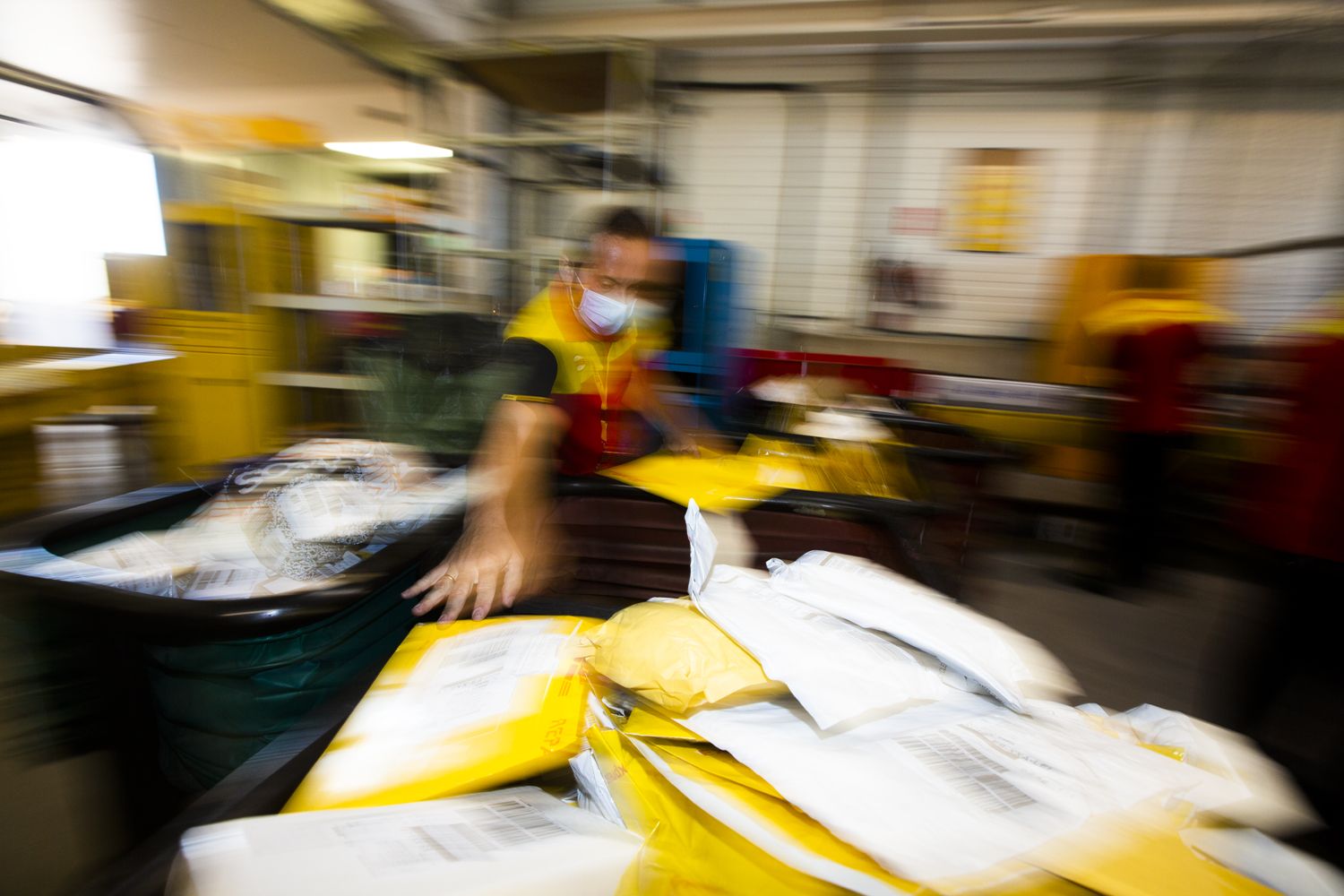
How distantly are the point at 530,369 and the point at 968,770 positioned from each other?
1188 mm

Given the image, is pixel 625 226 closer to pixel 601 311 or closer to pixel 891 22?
pixel 601 311

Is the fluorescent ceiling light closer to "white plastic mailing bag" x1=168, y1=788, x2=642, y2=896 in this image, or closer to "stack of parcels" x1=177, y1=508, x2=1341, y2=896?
"stack of parcels" x1=177, y1=508, x2=1341, y2=896

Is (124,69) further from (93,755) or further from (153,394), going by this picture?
(93,755)

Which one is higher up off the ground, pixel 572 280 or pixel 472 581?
pixel 572 280

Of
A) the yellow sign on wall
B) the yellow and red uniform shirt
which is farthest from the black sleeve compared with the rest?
the yellow sign on wall

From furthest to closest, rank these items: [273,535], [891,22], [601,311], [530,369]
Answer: [891,22]
[601,311]
[530,369]
[273,535]

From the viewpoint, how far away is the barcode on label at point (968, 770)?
379 mm

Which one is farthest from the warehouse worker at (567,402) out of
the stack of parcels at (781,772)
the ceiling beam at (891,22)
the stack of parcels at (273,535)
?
the ceiling beam at (891,22)

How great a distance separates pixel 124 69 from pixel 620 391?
191 centimetres

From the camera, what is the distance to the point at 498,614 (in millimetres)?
729

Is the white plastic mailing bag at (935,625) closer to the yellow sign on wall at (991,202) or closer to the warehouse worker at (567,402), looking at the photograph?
the warehouse worker at (567,402)

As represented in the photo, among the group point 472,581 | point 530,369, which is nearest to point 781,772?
point 472,581

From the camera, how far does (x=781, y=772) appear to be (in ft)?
1.29

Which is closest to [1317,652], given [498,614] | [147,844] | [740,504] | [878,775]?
[740,504]
